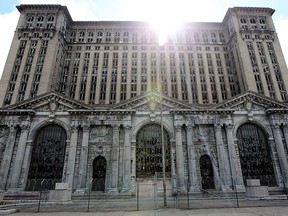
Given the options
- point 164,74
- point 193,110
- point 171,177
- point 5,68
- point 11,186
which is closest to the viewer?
point 11,186

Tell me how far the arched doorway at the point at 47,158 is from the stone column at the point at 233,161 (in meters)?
25.0

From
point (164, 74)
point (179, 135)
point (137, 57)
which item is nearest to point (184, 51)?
point (164, 74)

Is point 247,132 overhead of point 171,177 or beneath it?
overhead

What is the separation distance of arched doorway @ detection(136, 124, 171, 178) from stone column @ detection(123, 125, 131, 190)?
5.65 ft

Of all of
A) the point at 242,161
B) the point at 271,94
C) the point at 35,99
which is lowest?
the point at 242,161

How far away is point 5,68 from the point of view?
5903cm

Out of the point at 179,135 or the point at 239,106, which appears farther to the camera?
the point at 239,106

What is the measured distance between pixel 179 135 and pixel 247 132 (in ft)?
37.2

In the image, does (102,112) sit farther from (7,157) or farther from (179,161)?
(7,157)

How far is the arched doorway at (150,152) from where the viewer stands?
3005 cm

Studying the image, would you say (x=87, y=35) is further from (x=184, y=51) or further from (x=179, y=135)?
(x=179, y=135)

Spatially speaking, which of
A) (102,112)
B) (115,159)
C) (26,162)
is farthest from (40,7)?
(115,159)

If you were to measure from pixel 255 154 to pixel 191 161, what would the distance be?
10.6 m

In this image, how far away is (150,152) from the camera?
102 feet
